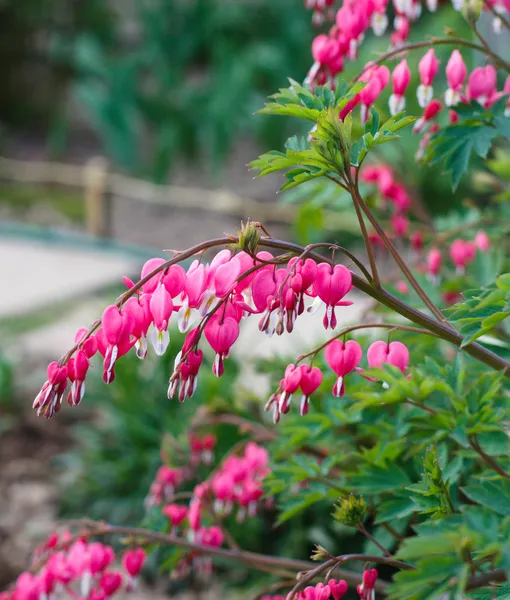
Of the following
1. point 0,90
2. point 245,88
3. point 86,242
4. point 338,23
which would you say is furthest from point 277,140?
point 338,23

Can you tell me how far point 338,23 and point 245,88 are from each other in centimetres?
784

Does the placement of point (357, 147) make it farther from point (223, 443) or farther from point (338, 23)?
point (223, 443)

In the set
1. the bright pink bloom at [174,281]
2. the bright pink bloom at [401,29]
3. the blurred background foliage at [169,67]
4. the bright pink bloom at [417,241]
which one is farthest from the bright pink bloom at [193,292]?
the blurred background foliage at [169,67]

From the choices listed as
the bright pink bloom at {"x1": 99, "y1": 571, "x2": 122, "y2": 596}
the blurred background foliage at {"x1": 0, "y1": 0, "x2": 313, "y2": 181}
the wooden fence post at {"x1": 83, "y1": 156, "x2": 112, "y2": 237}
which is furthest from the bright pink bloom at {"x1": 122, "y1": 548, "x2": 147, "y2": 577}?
the blurred background foliage at {"x1": 0, "y1": 0, "x2": 313, "y2": 181}

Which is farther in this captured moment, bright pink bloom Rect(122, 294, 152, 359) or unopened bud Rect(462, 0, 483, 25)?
unopened bud Rect(462, 0, 483, 25)

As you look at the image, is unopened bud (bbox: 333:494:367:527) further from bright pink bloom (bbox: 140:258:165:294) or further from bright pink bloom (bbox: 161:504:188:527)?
bright pink bloom (bbox: 161:504:188:527)

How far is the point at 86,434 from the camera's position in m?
2.89

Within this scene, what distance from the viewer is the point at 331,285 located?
2.93 ft

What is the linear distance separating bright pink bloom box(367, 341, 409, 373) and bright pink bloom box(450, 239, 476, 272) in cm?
105

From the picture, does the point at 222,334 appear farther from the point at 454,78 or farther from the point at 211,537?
the point at 211,537

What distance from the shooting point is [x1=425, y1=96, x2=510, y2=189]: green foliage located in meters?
1.19

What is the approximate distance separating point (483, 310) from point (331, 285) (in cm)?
18

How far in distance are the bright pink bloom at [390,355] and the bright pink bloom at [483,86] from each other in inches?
17.2

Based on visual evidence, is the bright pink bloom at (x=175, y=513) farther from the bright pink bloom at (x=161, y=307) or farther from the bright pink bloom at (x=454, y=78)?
the bright pink bloom at (x=454, y=78)
